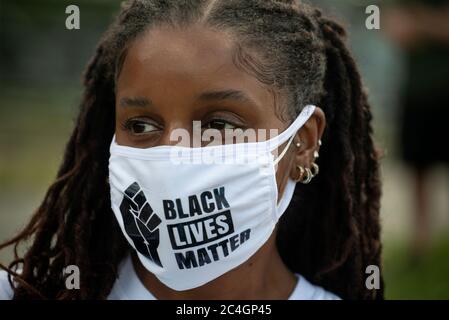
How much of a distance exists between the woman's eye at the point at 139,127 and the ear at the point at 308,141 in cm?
57

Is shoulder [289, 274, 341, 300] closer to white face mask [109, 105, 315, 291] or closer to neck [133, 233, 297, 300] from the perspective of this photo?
neck [133, 233, 297, 300]

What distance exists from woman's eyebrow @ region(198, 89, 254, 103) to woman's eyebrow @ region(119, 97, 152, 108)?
0.63ft

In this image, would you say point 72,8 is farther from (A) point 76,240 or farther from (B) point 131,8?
(A) point 76,240

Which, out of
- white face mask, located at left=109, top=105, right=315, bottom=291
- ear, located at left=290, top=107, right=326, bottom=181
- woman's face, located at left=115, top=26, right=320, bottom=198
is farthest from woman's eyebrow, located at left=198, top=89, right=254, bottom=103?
ear, located at left=290, top=107, right=326, bottom=181

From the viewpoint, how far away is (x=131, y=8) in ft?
10.2

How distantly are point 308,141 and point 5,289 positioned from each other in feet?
4.21

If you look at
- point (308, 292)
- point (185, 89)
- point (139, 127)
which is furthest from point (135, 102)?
point (308, 292)

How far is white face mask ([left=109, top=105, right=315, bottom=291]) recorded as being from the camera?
2.88m

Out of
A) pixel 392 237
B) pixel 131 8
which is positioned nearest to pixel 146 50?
pixel 131 8

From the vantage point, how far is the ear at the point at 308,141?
3.18m

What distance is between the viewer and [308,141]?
3219mm

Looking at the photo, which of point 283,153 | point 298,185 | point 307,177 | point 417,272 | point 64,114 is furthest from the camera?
point 64,114

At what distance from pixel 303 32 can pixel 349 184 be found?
684 millimetres

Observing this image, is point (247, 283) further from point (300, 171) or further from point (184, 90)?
point (184, 90)
